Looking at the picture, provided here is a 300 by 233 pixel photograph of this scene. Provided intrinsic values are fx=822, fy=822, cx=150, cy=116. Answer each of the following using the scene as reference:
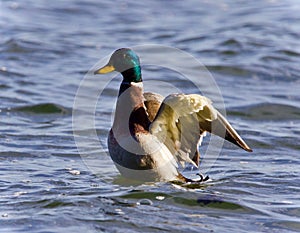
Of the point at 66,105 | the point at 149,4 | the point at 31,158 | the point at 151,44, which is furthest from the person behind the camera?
the point at 149,4

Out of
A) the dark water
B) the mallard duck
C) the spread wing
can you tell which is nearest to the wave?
the dark water

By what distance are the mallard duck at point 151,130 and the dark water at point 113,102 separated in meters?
0.28

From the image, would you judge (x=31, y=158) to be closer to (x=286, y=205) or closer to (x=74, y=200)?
(x=74, y=200)

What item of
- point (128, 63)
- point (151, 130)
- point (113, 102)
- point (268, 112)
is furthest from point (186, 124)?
point (113, 102)

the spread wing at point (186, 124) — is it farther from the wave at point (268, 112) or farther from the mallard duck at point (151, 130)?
the wave at point (268, 112)

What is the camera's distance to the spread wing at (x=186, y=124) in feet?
26.6

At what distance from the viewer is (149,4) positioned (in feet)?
69.4

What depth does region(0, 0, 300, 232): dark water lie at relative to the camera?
7.91m

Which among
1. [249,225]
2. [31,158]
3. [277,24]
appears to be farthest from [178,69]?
[249,225]

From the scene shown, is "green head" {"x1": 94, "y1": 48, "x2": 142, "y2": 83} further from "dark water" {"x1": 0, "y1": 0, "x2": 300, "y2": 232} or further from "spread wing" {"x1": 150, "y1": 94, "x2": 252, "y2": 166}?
"dark water" {"x1": 0, "y1": 0, "x2": 300, "y2": 232}

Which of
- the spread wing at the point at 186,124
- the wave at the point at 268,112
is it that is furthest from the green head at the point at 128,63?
the wave at the point at 268,112

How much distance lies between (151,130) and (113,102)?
4825mm

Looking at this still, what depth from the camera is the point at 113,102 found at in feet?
43.2

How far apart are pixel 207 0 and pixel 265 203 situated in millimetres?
13800
